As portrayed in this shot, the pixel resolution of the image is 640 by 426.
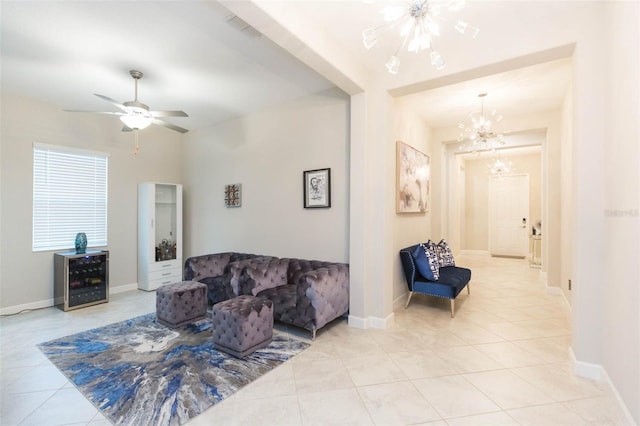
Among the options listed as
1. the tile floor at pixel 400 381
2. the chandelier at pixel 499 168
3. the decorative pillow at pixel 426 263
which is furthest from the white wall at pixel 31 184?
the chandelier at pixel 499 168

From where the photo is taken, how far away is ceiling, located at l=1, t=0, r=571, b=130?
2340mm

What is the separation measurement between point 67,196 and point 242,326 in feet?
12.6

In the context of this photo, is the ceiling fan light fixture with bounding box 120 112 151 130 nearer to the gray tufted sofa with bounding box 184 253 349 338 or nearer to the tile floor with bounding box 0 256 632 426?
the gray tufted sofa with bounding box 184 253 349 338

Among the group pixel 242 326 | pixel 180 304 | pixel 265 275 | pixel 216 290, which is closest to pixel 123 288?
pixel 216 290

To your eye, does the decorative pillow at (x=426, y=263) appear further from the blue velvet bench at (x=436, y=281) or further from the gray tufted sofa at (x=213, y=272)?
the gray tufted sofa at (x=213, y=272)

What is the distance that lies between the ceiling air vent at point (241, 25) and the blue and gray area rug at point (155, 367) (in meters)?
2.87

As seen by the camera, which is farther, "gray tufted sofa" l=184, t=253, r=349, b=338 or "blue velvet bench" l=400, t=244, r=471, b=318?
"blue velvet bench" l=400, t=244, r=471, b=318

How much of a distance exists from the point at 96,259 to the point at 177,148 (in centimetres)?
251

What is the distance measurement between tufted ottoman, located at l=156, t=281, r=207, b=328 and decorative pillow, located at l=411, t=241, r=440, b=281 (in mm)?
2745

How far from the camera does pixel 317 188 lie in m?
3.86

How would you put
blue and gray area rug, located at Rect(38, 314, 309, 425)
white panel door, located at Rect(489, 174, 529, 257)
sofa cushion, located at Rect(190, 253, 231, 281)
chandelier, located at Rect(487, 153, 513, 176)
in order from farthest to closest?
white panel door, located at Rect(489, 174, 529, 257) → chandelier, located at Rect(487, 153, 513, 176) → sofa cushion, located at Rect(190, 253, 231, 281) → blue and gray area rug, located at Rect(38, 314, 309, 425)

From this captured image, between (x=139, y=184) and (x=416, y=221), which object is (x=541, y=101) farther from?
(x=139, y=184)

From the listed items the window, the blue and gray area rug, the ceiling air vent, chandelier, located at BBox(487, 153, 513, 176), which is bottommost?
the blue and gray area rug

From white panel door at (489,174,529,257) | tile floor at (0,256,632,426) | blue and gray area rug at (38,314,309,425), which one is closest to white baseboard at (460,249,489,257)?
white panel door at (489,174,529,257)
